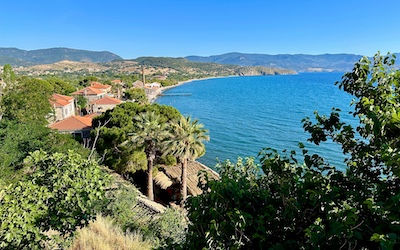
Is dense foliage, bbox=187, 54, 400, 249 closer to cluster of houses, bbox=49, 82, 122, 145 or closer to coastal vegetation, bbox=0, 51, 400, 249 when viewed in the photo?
coastal vegetation, bbox=0, 51, 400, 249

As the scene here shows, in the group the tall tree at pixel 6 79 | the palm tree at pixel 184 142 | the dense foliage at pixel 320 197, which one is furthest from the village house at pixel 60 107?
the dense foliage at pixel 320 197

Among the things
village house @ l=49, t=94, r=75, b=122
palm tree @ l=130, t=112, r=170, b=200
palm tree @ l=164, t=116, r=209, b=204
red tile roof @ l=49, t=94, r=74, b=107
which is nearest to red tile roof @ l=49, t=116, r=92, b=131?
village house @ l=49, t=94, r=75, b=122

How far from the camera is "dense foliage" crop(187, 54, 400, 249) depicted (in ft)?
9.53

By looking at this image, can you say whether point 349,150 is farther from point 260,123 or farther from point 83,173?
point 260,123

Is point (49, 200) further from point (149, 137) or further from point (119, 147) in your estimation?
point (119, 147)

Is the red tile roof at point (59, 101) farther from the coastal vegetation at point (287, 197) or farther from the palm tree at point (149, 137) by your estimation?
the coastal vegetation at point (287, 197)

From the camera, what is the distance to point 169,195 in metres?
26.1

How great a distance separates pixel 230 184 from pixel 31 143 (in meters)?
Result: 20.3

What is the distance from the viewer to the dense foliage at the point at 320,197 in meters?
2.90

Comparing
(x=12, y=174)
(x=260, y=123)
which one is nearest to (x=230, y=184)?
(x=12, y=174)

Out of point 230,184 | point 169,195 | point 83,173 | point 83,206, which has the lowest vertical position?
point 169,195

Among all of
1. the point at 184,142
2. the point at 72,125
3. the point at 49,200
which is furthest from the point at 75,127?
the point at 49,200

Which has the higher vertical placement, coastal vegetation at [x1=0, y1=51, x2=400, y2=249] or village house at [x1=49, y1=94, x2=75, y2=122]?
coastal vegetation at [x1=0, y1=51, x2=400, y2=249]

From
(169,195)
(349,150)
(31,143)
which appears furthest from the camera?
(169,195)
